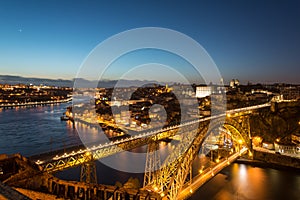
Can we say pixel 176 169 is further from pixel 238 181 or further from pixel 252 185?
pixel 252 185

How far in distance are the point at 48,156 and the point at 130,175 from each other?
431 cm

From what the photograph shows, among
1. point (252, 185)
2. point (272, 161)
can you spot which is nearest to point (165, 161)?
point (252, 185)

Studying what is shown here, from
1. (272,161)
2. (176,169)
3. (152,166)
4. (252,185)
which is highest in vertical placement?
(176,169)

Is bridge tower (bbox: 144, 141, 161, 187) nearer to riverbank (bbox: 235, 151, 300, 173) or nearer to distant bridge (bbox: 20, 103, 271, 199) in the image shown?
distant bridge (bbox: 20, 103, 271, 199)

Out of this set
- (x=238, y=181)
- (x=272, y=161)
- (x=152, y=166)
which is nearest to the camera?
(x=152, y=166)

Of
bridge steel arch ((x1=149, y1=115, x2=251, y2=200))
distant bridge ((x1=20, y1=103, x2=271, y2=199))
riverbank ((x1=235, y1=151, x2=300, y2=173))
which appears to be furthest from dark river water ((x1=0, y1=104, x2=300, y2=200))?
bridge steel arch ((x1=149, y1=115, x2=251, y2=200))

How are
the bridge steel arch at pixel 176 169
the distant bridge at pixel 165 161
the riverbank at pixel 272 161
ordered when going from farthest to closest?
the riverbank at pixel 272 161, the bridge steel arch at pixel 176 169, the distant bridge at pixel 165 161

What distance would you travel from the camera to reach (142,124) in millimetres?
18828

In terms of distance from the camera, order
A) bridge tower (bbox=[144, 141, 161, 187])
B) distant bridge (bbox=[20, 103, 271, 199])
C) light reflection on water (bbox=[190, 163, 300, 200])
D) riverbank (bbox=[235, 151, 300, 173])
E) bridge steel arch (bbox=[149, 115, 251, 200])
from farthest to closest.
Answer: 1. riverbank (bbox=[235, 151, 300, 173])
2. light reflection on water (bbox=[190, 163, 300, 200])
3. bridge tower (bbox=[144, 141, 161, 187])
4. bridge steel arch (bbox=[149, 115, 251, 200])
5. distant bridge (bbox=[20, 103, 271, 199])

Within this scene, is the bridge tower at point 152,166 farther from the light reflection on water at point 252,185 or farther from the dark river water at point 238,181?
the light reflection on water at point 252,185

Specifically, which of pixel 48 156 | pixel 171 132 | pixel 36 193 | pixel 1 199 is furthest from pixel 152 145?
pixel 1 199

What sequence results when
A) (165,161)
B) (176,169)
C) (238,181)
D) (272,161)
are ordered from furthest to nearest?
(272,161) < (238,181) < (165,161) < (176,169)

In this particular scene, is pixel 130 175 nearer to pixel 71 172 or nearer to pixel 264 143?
pixel 71 172

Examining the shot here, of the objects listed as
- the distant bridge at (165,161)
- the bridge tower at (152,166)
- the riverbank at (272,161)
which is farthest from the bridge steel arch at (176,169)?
the riverbank at (272,161)
